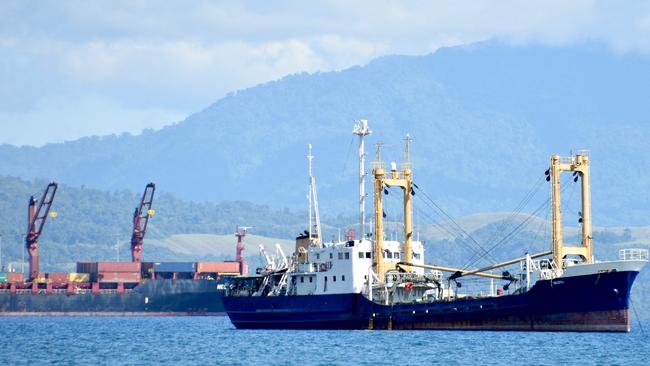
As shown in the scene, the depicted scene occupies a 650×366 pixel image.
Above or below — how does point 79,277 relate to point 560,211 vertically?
below

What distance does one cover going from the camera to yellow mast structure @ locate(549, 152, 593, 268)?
284 ft

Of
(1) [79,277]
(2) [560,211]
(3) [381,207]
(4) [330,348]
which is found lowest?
(4) [330,348]

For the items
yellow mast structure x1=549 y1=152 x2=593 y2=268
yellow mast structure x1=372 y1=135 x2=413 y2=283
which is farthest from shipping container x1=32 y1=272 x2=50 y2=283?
yellow mast structure x1=549 y1=152 x2=593 y2=268

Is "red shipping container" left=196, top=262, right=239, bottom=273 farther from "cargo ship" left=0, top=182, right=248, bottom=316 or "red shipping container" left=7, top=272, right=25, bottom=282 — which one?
"red shipping container" left=7, top=272, right=25, bottom=282

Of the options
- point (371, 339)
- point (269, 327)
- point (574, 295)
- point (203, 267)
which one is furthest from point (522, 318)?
point (203, 267)

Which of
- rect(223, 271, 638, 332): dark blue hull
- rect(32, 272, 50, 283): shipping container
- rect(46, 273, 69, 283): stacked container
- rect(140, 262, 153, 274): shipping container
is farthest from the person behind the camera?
rect(140, 262, 153, 274): shipping container

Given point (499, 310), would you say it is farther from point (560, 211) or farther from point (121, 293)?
point (121, 293)

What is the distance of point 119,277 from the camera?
162 m

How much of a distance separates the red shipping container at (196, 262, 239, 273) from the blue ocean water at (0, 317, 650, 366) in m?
66.0

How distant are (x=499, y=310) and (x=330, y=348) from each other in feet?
45.2

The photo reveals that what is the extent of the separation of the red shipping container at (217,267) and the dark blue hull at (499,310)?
67.5 m

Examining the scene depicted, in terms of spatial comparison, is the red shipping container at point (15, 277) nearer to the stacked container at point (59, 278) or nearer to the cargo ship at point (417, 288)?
the stacked container at point (59, 278)

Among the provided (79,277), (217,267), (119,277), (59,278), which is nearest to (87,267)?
(79,277)

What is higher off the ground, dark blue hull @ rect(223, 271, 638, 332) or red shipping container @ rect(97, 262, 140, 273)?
red shipping container @ rect(97, 262, 140, 273)
